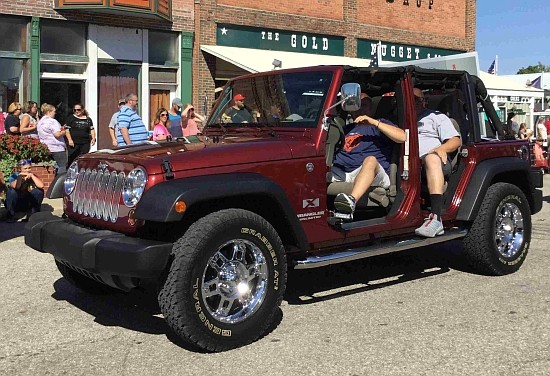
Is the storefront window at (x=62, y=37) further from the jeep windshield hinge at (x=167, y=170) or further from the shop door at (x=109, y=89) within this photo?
the jeep windshield hinge at (x=167, y=170)

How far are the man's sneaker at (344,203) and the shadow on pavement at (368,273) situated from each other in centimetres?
96

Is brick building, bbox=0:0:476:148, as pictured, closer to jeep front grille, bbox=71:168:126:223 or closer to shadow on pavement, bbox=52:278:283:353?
shadow on pavement, bbox=52:278:283:353

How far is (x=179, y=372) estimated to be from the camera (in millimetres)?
3938

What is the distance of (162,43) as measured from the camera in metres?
16.4

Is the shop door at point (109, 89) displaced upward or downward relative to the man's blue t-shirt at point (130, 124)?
upward

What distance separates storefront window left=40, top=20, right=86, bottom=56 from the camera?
577 inches

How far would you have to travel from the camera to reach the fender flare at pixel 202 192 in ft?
13.1

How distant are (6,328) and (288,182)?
7.43ft

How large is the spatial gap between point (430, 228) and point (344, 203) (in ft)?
3.60

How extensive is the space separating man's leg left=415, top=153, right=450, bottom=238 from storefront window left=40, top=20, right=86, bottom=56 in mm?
11232

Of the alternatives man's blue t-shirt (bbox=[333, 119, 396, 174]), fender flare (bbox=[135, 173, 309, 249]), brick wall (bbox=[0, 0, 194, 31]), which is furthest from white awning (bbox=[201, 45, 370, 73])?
fender flare (bbox=[135, 173, 309, 249])

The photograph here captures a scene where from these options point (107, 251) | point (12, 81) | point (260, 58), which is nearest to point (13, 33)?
point (12, 81)

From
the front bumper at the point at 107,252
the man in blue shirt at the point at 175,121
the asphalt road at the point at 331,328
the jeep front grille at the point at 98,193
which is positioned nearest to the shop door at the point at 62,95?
the man in blue shirt at the point at 175,121

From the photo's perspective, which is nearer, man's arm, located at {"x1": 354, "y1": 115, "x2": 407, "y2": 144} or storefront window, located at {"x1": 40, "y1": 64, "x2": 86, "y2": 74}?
man's arm, located at {"x1": 354, "y1": 115, "x2": 407, "y2": 144}
